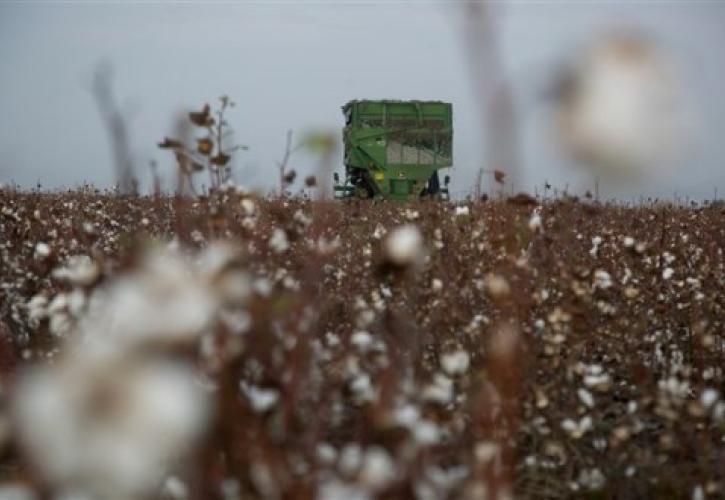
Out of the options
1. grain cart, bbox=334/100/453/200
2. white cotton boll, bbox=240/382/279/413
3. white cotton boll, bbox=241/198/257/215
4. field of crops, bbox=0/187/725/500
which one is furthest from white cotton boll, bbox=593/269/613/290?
grain cart, bbox=334/100/453/200

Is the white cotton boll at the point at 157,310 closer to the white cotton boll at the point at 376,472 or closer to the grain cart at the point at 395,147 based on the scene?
the white cotton boll at the point at 376,472

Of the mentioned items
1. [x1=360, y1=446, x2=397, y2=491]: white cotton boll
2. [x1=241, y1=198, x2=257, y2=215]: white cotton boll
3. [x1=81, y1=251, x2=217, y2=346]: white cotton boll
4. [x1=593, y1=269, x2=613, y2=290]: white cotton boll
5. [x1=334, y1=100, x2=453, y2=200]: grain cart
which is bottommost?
[x1=334, y1=100, x2=453, y2=200]: grain cart

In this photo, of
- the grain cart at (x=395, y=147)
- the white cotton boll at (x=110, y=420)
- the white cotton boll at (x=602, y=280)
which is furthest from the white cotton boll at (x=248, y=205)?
the grain cart at (x=395, y=147)

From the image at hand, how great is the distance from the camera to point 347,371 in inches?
107

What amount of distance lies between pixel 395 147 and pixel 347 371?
1869cm

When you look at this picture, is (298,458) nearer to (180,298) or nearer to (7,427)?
(7,427)

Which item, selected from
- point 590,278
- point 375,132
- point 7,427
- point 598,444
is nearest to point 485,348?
point 590,278

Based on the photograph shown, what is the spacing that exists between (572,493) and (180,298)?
255cm

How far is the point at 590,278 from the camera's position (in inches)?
177

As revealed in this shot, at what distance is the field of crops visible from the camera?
126 centimetres

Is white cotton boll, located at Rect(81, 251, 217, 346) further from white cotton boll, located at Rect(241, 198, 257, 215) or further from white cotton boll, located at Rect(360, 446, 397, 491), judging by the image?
white cotton boll, located at Rect(241, 198, 257, 215)

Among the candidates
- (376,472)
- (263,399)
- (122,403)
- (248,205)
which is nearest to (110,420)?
(122,403)

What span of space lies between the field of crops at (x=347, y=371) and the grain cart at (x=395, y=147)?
13603 millimetres

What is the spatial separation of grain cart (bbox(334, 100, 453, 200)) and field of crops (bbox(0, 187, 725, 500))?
536 inches
